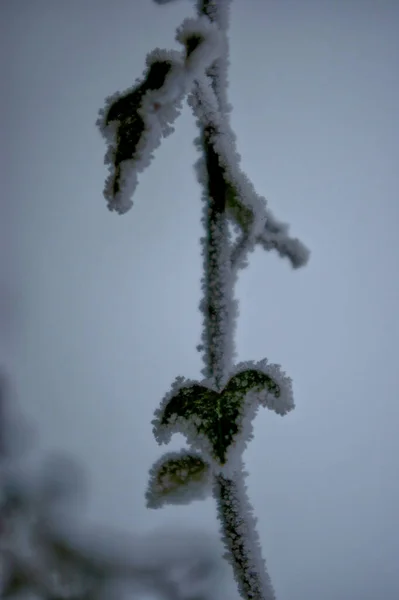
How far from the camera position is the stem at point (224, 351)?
99cm

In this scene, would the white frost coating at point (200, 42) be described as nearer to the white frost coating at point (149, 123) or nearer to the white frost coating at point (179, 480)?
the white frost coating at point (149, 123)

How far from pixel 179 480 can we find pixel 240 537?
167 millimetres

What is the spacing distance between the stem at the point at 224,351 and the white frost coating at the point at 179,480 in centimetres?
3

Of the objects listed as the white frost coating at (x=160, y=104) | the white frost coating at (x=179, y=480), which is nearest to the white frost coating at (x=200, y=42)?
the white frost coating at (x=160, y=104)

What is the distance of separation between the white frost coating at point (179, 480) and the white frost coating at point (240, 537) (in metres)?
0.03

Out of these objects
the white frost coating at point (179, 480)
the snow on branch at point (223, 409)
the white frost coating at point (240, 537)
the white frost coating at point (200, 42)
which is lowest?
the white frost coating at point (240, 537)

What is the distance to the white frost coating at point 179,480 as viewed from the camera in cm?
102

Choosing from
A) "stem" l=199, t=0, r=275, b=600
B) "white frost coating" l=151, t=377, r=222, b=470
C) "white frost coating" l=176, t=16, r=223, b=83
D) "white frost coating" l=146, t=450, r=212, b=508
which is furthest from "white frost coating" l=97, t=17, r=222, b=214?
"white frost coating" l=146, t=450, r=212, b=508

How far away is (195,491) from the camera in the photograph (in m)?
1.02

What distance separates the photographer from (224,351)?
40.3 inches

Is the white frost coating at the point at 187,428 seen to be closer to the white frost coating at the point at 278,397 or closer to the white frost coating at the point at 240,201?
the white frost coating at the point at 278,397

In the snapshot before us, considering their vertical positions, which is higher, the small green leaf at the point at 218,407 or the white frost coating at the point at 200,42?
the white frost coating at the point at 200,42

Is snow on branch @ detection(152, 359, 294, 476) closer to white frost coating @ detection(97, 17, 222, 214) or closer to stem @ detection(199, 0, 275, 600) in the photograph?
stem @ detection(199, 0, 275, 600)

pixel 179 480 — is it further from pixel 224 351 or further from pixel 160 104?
pixel 160 104
